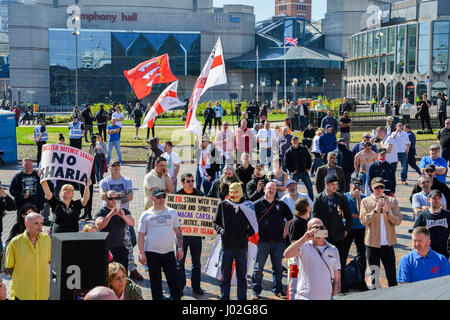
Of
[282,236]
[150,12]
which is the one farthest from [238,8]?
[282,236]

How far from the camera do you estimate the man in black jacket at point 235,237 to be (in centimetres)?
774

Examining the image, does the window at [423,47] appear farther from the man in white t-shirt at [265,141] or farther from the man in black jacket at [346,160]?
the man in black jacket at [346,160]

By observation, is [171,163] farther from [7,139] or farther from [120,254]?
[7,139]

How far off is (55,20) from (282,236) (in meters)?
85.8

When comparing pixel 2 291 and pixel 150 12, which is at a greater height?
pixel 150 12

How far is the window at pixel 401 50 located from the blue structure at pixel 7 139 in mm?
63521

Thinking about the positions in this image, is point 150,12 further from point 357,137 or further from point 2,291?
point 2,291

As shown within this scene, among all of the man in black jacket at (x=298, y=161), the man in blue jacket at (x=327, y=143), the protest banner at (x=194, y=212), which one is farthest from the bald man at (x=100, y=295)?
the man in blue jacket at (x=327, y=143)

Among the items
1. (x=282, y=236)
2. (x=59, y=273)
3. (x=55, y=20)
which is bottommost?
(x=282, y=236)

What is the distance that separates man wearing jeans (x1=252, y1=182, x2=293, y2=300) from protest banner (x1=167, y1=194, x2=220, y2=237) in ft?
2.78

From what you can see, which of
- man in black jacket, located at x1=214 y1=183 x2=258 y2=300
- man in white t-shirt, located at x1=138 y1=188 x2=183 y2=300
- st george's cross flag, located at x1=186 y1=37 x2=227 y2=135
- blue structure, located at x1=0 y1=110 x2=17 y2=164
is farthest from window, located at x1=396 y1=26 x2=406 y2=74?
man in white t-shirt, located at x1=138 y1=188 x2=183 y2=300

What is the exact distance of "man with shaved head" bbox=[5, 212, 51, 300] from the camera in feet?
21.5

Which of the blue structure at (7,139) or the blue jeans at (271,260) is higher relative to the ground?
the blue structure at (7,139)
